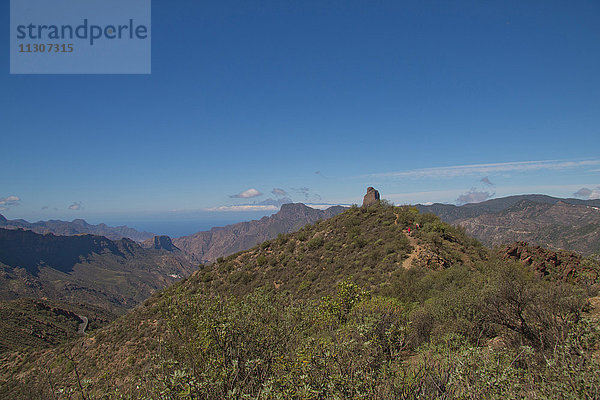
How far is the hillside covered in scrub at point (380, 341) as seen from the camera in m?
5.21

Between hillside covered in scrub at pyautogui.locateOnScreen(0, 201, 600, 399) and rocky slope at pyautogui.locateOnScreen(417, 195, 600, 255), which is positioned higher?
hillside covered in scrub at pyautogui.locateOnScreen(0, 201, 600, 399)

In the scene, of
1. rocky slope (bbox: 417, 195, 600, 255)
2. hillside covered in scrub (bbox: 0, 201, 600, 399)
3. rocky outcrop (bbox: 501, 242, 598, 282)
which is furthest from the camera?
rocky slope (bbox: 417, 195, 600, 255)

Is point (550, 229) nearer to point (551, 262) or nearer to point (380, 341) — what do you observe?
point (551, 262)

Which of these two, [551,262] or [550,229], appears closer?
[551,262]

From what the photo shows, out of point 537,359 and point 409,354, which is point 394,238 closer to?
point 409,354

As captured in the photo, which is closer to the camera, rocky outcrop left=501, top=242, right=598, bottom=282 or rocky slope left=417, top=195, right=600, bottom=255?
rocky outcrop left=501, top=242, right=598, bottom=282

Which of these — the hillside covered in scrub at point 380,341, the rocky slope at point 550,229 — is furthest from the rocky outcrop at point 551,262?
the rocky slope at point 550,229

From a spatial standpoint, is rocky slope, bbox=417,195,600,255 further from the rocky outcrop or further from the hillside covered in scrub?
the hillside covered in scrub

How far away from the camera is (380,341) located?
8375mm

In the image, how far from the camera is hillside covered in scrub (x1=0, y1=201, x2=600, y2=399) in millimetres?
5215

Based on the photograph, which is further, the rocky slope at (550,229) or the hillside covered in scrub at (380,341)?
the rocky slope at (550,229)

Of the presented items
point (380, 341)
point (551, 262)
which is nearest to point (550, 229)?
point (551, 262)

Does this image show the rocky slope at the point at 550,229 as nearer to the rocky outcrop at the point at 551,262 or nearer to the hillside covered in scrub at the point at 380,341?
the rocky outcrop at the point at 551,262

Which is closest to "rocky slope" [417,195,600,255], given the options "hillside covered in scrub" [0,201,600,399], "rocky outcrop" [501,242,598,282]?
"rocky outcrop" [501,242,598,282]
